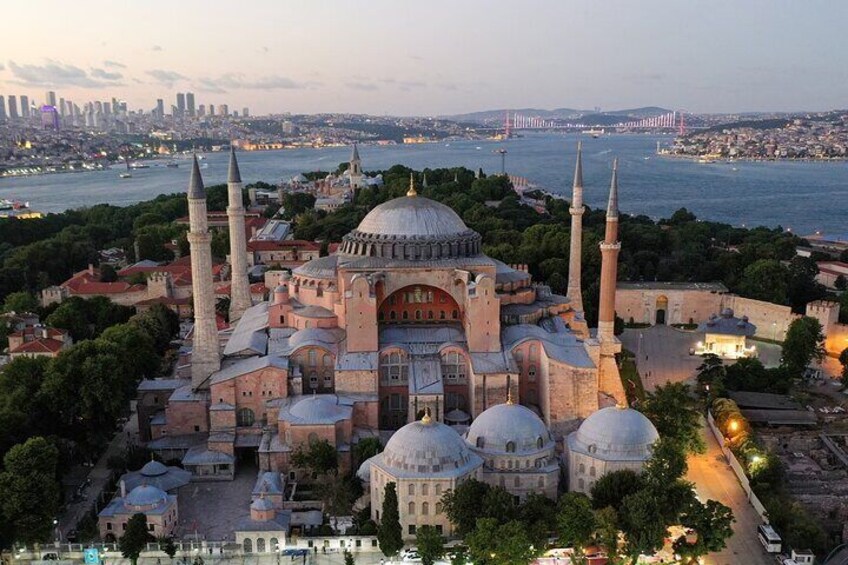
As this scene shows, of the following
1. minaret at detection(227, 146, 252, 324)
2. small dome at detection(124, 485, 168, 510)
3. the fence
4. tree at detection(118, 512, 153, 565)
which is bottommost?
the fence

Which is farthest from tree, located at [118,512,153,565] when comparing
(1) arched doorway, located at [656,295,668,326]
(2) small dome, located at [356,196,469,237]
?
(1) arched doorway, located at [656,295,668,326]

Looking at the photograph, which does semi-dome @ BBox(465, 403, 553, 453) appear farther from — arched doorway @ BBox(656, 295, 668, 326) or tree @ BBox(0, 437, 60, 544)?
arched doorway @ BBox(656, 295, 668, 326)

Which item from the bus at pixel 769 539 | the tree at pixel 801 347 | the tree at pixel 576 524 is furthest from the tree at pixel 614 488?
the tree at pixel 801 347

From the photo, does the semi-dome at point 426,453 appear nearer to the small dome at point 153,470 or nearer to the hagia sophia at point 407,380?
the hagia sophia at point 407,380

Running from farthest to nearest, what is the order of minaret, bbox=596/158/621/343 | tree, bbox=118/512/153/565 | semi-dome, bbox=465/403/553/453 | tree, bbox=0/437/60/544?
minaret, bbox=596/158/621/343 < semi-dome, bbox=465/403/553/453 < tree, bbox=0/437/60/544 < tree, bbox=118/512/153/565

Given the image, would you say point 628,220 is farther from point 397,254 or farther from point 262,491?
point 262,491

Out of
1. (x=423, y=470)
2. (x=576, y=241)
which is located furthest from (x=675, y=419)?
(x=576, y=241)

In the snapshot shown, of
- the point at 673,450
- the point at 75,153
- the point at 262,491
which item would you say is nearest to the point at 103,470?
the point at 262,491
